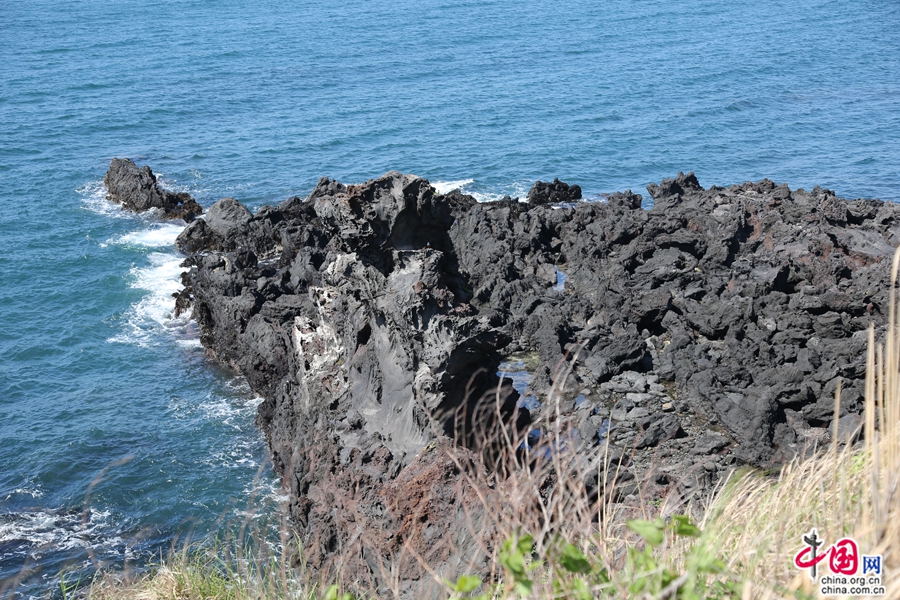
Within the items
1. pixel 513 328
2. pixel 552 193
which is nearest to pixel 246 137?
pixel 552 193

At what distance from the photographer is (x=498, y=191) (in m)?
42.1

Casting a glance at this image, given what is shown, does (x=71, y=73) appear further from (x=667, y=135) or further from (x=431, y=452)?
(x=431, y=452)

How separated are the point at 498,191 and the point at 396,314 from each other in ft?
88.3

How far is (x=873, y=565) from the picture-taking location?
478 centimetres

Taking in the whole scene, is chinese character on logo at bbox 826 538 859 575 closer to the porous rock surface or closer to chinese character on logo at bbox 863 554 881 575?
chinese character on logo at bbox 863 554 881 575

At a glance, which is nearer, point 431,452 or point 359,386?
point 431,452

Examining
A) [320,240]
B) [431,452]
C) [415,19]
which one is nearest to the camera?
[431,452]

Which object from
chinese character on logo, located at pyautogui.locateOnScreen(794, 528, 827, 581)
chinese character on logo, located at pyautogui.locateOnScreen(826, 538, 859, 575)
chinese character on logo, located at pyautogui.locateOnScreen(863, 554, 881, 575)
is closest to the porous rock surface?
chinese character on logo, located at pyautogui.locateOnScreen(794, 528, 827, 581)

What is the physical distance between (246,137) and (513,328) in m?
31.8

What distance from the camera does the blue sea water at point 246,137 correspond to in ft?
69.2

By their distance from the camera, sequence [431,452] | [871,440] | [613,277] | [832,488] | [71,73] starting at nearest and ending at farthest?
[871,440]
[832,488]
[431,452]
[613,277]
[71,73]

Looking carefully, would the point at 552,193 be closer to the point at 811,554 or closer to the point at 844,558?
the point at 811,554

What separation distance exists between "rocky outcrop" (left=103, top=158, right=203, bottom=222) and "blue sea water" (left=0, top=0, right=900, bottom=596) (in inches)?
38.4

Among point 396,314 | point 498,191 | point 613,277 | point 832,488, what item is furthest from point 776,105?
point 832,488
